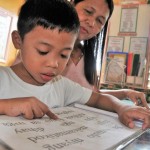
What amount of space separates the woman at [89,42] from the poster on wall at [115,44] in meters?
1.24

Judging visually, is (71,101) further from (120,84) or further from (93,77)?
(120,84)

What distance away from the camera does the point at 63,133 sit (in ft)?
1.44

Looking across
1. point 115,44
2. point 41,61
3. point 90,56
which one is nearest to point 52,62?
point 41,61

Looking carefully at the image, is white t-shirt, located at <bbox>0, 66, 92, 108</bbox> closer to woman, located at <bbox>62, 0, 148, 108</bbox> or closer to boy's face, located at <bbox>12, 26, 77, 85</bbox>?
boy's face, located at <bbox>12, 26, 77, 85</bbox>

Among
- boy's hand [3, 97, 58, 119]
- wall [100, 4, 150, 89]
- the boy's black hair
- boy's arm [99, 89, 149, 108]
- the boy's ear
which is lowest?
boy's arm [99, 89, 149, 108]

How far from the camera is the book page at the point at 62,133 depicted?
1.18ft

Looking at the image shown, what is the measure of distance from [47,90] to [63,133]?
468 mm

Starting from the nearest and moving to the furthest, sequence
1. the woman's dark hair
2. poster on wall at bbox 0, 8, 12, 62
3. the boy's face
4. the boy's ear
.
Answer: the boy's face < the boy's ear < the woman's dark hair < poster on wall at bbox 0, 8, 12, 62

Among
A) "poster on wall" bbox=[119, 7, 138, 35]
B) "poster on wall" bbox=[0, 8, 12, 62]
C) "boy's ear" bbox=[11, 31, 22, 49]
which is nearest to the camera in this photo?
"boy's ear" bbox=[11, 31, 22, 49]

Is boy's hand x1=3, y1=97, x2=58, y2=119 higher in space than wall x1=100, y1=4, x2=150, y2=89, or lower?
lower

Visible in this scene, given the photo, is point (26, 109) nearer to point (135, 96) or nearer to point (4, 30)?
point (135, 96)

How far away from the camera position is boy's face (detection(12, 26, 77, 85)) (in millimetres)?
674

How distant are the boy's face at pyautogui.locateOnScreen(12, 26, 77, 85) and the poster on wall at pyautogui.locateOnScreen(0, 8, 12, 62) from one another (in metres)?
1.90

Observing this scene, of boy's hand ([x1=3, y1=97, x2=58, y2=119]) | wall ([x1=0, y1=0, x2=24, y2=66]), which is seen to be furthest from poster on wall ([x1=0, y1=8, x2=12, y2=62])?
boy's hand ([x1=3, y1=97, x2=58, y2=119])
